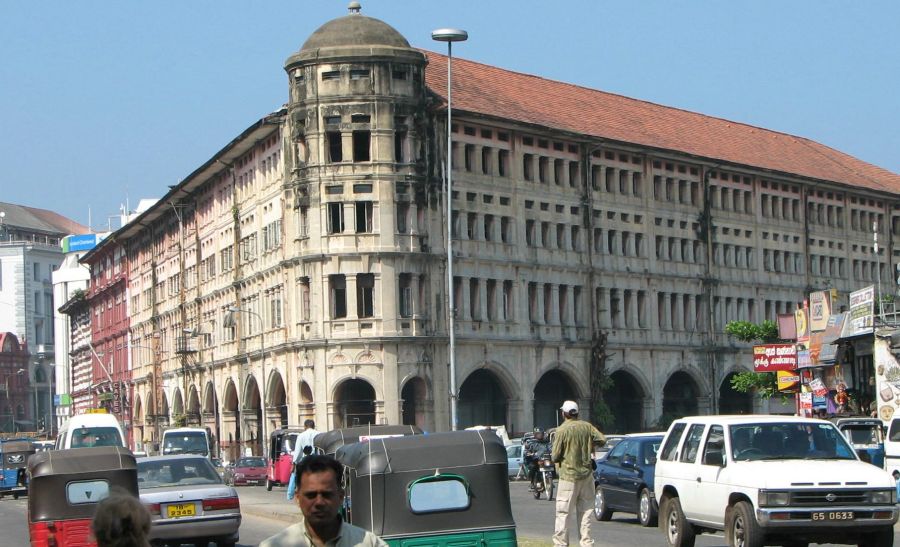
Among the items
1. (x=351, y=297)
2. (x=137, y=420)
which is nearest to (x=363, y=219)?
(x=351, y=297)

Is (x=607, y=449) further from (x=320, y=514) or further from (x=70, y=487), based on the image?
(x=320, y=514)

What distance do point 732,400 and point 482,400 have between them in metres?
18.0

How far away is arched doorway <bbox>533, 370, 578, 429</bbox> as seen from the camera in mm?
73312

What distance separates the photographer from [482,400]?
71.1 metres

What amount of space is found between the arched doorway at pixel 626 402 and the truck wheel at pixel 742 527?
57.8m

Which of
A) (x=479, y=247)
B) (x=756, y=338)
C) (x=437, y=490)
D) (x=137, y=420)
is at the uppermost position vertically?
(x=479, y=247)

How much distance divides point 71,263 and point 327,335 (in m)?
112

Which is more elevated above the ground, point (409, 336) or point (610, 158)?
point (610, 158)

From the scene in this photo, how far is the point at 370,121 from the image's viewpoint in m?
66.1

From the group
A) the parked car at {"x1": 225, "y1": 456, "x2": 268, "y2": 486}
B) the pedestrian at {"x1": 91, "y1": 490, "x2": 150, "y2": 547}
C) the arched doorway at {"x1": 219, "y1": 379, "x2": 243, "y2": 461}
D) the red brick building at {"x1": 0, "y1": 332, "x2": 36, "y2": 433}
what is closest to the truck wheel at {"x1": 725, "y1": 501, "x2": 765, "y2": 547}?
the pedestrian at {"x1": 91, "y1": 490, "x2": 150, "y2": 547}

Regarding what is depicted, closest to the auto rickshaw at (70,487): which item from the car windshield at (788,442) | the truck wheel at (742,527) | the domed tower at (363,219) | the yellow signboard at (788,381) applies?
the truck wheel at (742,527)

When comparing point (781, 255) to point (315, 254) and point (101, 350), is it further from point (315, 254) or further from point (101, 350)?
point (101, 350)

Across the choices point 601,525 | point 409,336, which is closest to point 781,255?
point 409,336

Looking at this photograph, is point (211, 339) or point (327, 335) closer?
point (327, 335)
